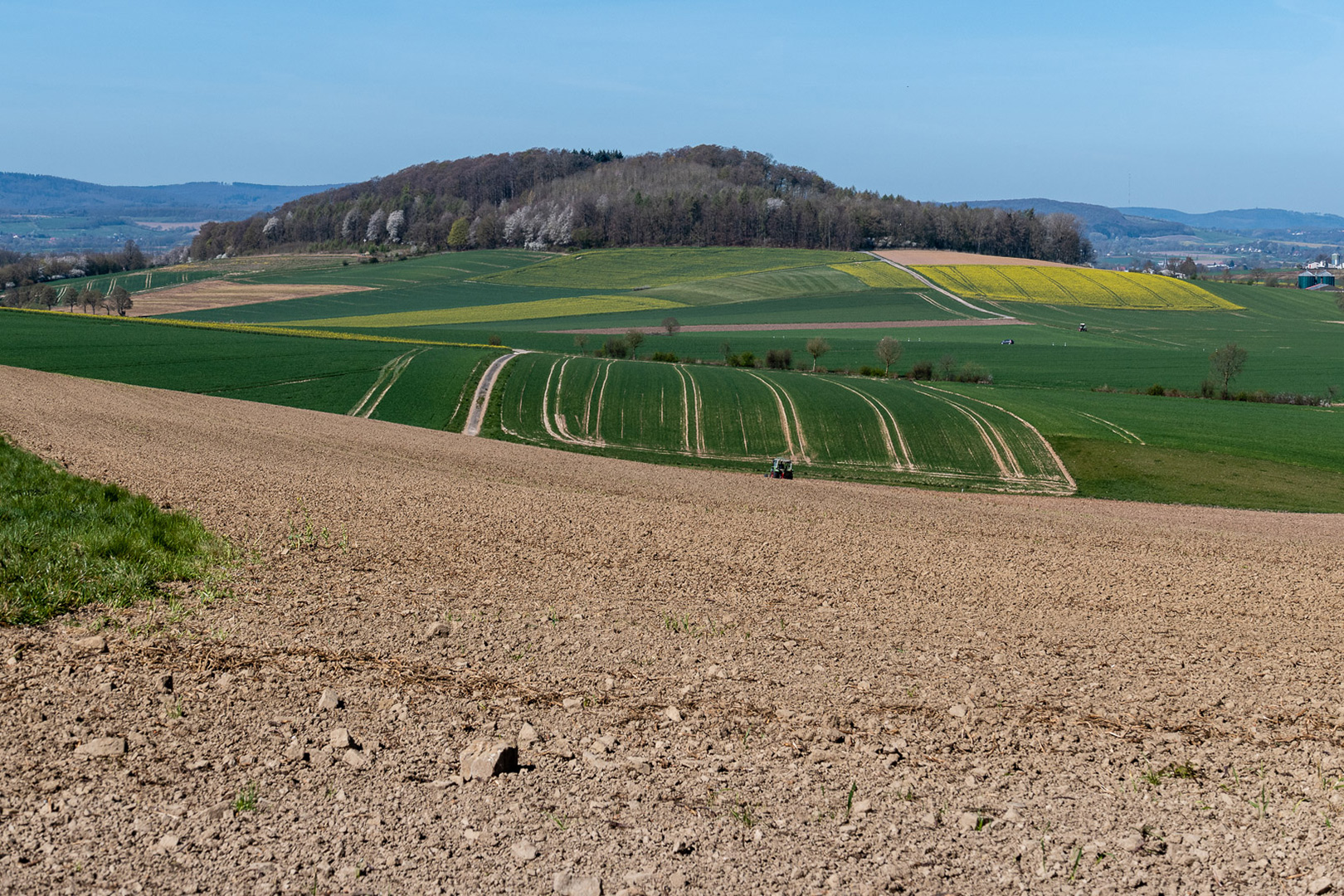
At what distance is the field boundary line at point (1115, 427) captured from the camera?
52.7 meters

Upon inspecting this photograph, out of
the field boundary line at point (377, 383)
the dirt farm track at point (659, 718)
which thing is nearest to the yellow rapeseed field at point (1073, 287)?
the field boundary line at point (377, 383)

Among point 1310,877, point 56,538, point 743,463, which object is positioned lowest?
point 743,463

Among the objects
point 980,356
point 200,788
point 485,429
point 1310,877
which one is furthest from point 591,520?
point 980,356

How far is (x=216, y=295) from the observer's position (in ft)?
458

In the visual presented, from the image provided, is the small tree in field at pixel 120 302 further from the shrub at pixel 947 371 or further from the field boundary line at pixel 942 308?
the field boundary line at pixel 942 308

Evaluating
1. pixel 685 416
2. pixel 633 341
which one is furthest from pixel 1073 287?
pixel 685 416

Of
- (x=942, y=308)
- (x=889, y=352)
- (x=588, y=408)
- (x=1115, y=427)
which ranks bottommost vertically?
(x=1115, y=427)

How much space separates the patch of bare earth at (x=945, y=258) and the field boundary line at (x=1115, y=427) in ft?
354

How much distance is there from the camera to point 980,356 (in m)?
92.1

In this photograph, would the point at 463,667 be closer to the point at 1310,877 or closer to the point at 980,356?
the point at 1310,877

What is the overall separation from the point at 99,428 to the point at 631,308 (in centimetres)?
10586

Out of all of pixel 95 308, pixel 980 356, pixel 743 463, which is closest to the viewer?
pixel 743 463

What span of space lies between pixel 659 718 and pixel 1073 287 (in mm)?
152942

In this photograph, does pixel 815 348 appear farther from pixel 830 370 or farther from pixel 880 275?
pixel 880 275
